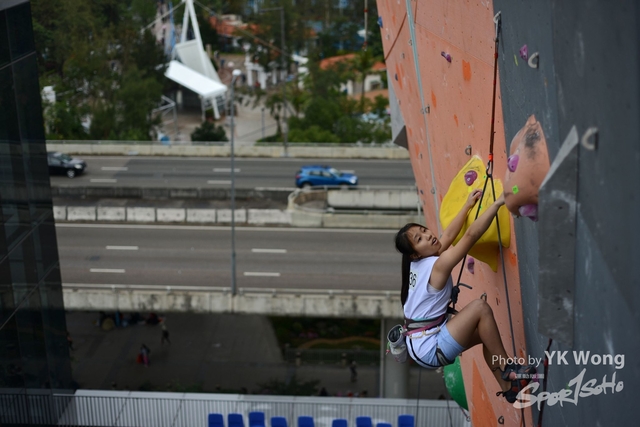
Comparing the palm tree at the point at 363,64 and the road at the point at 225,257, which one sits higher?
the palm tree at the point at 363,64

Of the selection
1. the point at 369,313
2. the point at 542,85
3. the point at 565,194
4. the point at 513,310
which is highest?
the point at 542,85

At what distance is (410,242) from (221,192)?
3040cm

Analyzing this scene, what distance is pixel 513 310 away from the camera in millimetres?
7398

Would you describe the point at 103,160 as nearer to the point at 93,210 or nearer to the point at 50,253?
the point at 93,210

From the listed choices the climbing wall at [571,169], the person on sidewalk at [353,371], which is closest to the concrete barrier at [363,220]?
the person on sidewalk at [353,371]

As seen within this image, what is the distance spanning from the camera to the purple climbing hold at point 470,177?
25.4ft

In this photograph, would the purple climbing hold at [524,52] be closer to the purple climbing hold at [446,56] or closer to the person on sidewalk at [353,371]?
the purple climbing hold at [446,56]

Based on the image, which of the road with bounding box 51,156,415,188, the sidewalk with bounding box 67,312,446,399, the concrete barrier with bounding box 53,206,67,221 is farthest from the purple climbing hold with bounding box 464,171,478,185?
the road with bounding box 51,156,415,188

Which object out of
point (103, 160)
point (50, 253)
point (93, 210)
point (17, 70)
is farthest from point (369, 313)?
point (103, 160)

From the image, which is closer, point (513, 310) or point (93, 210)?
point (513, 310)

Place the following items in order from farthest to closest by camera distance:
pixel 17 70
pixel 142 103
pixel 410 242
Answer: pixel 142 103, pixel 17 70, pixel 410 242

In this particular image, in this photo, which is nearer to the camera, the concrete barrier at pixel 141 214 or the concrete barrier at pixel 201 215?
the concrete barrier at pixel 201 215

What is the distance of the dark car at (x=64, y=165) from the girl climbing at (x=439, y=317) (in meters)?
35.9

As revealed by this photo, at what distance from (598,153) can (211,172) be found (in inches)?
1482
